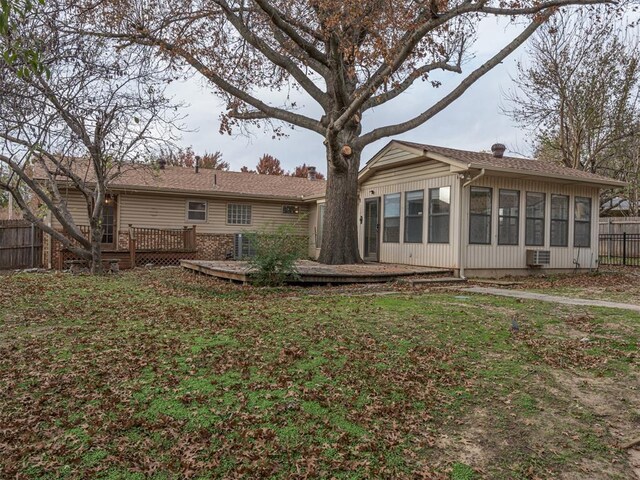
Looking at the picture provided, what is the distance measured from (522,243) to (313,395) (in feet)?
33.7

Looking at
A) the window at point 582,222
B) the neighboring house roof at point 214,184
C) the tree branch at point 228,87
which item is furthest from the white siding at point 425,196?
the window at point 582,222

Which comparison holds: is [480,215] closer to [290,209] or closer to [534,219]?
[534,219]

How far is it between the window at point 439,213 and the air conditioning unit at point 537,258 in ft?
8.06

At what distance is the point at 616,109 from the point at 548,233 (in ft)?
36.3

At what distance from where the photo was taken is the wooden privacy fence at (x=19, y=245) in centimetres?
1356

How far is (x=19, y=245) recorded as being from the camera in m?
13.8

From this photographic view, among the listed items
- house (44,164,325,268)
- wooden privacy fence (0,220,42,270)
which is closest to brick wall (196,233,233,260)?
house (44,164,325,268)

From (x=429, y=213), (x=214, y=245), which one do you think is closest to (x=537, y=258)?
(x=429, y=213)

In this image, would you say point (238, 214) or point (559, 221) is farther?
point (238, 214)

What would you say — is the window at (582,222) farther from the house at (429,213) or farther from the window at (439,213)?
the window at (439,213)

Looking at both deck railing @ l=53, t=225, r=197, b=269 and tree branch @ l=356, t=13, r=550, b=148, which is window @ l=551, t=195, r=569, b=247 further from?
deck railing @ l=53, t=225, r=197, b=269

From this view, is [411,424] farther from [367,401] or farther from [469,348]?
[469,348]

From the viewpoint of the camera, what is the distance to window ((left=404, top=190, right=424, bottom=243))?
12.5m

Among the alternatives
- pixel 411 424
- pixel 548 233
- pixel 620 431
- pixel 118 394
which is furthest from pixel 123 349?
pixel 548 233
